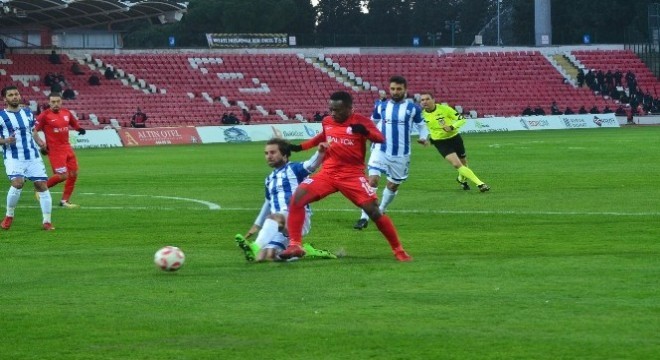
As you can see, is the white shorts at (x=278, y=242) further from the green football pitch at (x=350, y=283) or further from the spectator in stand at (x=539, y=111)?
the spectator in stand at (x=539, y=111)

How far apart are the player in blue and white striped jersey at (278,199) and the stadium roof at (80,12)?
4999 centimetres

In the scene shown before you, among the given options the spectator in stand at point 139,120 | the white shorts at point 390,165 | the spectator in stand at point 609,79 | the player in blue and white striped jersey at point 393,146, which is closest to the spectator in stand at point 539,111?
the spectator in stand at point 609,79

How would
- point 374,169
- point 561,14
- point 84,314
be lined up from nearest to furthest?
point 84,314, point 374,169, point 561,14

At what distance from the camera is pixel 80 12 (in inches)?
2645

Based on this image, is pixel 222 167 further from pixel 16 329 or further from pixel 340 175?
pixel 16 329

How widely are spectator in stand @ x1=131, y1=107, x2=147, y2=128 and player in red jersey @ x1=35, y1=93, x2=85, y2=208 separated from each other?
36929 millimetres

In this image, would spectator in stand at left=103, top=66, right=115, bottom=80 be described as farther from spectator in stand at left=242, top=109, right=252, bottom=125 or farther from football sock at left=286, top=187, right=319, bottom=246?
football sock at left=286, top=187, right=319, bottom=246

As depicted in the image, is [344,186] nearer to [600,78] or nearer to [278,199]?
[278,199]

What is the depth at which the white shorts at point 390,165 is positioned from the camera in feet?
66.5

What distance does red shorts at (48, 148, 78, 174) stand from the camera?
24.2m

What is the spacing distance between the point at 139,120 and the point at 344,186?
48819 mm

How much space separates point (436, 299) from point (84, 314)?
10.0ft

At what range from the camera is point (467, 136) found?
5853 cm

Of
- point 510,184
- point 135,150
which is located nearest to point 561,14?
point 135,150
